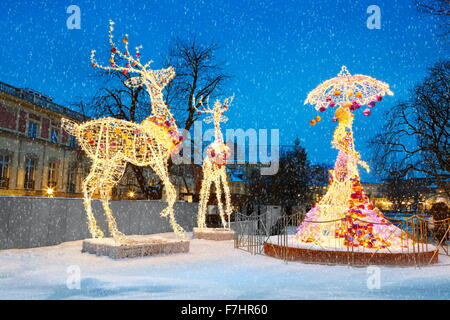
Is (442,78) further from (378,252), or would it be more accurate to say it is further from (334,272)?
(334,272)

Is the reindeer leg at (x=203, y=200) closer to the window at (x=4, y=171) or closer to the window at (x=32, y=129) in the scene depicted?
the window at (x=4, y=171)

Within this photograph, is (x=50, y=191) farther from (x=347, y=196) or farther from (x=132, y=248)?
(x=347, y=196)

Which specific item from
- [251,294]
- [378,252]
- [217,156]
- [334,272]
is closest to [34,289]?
[251,294]

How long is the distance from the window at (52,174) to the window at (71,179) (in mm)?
1457

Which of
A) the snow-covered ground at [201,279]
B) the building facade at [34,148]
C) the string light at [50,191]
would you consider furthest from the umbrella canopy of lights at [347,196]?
the string light at [50,191]

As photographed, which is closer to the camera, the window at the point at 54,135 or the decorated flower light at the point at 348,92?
the decorated flower light at the point at 348,92

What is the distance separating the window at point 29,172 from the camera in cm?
2875

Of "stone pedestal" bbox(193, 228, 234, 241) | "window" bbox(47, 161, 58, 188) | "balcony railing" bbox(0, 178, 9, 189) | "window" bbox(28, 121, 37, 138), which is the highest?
"window" bbox(28, 121, 37, 138)

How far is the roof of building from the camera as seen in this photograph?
88.0 feet

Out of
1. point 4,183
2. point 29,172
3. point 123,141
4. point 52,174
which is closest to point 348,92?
point 123,141

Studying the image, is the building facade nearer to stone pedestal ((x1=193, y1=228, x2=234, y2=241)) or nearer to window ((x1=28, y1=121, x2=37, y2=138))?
window ((x1=28, y1=121, x2=37, y2=138))

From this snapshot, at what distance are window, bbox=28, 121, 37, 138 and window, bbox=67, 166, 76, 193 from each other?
4818mm

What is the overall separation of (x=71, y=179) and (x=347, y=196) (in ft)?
96.5

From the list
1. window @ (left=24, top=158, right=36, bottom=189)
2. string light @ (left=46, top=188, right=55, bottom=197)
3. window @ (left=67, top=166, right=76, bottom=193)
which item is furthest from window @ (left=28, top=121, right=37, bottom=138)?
window @ (left=67, top=166, right=76, bottom=193)
